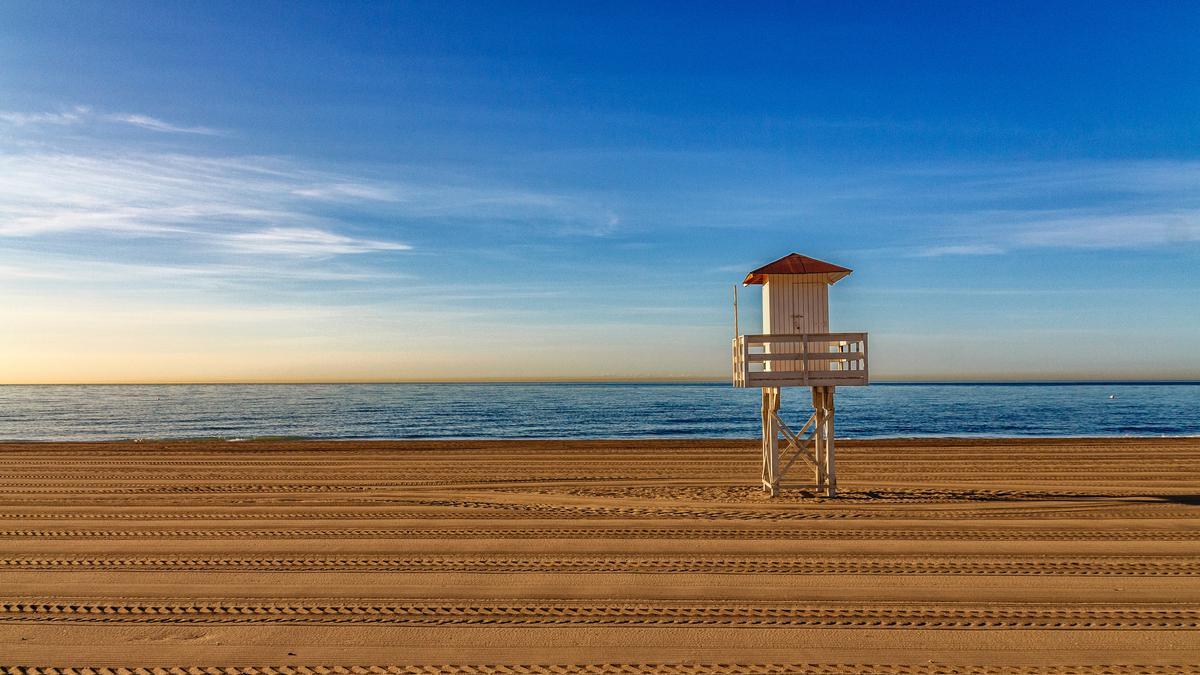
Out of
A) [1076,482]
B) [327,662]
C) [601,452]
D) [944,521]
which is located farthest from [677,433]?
[327,662]

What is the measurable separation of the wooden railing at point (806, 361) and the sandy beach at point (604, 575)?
2195 millimetres

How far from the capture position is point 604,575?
28.3ft

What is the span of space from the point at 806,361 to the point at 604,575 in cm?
627

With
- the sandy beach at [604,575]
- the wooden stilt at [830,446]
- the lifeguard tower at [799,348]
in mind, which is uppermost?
the lifeguard tower at [799,348]

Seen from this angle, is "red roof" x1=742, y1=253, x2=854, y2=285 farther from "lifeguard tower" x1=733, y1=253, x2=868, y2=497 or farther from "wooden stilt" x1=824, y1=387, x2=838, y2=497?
"wooden stilt" x1=824, y1=387, x2=838, y2=497

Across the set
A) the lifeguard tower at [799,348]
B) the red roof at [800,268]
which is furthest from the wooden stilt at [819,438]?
the red roof at [800,268]

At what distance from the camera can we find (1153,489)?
14.8m

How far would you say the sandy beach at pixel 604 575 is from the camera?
6367 mm

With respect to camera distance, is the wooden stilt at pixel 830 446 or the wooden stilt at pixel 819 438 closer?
the wooden stilt at pixel 830 446

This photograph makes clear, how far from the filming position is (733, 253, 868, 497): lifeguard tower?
13.2 meters

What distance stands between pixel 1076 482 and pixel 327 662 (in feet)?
52.1

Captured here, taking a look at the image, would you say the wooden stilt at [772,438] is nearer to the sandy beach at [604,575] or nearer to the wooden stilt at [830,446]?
the sandy beach at [604,575]

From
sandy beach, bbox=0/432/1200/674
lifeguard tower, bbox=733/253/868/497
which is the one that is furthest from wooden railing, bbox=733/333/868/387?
sandy beach, bbox=0/432/1200/674

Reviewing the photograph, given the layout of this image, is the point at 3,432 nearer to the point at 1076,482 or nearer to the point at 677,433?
the point at 677,433
